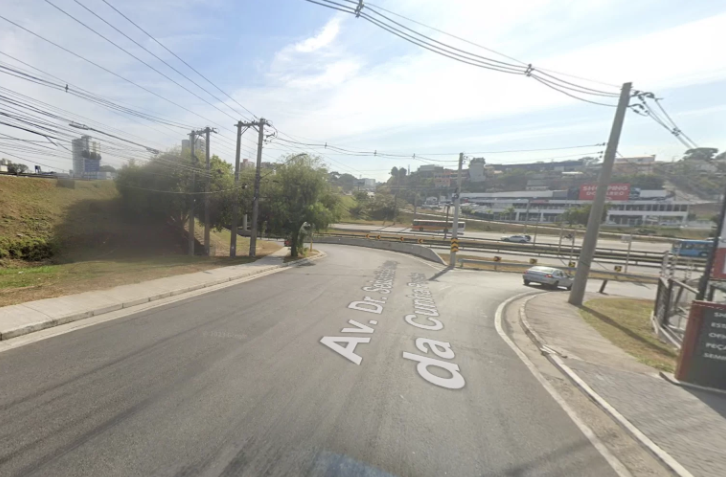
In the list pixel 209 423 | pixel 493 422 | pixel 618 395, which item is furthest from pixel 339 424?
pixel 618 395

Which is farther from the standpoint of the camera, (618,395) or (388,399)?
(618,395)

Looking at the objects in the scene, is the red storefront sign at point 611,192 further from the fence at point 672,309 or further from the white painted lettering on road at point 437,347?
the white painted lettering on road at point 437,347

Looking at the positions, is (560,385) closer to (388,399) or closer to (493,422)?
(493,422)

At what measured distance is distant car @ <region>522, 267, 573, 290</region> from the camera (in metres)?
19.3

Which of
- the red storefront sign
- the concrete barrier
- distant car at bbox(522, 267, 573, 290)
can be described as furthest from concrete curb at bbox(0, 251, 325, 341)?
the concrete barrier

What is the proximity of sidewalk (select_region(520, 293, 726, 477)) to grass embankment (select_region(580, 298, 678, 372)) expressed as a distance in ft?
1.53

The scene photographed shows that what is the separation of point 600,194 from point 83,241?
29486 millimetres

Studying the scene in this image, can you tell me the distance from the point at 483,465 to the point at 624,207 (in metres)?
63.6

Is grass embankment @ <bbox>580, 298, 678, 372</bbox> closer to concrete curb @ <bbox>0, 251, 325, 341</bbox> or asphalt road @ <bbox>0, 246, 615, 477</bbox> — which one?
asphalt road @ <bbox>0, 246, 615, 477</bbox>

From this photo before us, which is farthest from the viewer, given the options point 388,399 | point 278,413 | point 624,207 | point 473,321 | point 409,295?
point 624,207

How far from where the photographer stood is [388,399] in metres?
4.30

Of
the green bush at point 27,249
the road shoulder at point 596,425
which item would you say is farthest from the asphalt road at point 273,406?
the green bush at point 27,249

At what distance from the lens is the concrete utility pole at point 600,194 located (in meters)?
12.3

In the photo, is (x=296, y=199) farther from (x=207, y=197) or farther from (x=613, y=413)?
(x=613, y=413)
